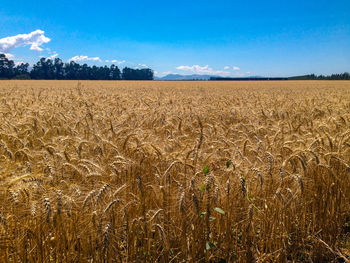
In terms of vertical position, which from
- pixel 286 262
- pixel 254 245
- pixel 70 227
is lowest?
pixel 286 262

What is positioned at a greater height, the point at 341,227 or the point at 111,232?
the point at 111,232

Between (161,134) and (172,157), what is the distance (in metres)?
1.91

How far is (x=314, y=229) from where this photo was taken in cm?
258

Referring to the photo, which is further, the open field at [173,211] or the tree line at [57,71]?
the tree line at [57,71]

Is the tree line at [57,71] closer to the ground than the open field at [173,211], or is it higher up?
higher up

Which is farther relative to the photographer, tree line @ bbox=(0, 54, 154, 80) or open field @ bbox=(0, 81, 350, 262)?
tree line @ bbox=(0, 54, 154, 80)

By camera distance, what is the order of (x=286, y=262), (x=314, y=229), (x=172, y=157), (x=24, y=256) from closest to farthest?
(x=24, y=256) < (x=286, y=262) < (x=314, y=229) < (x=172, y=157)

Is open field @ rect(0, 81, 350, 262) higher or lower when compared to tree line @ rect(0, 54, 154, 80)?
lower

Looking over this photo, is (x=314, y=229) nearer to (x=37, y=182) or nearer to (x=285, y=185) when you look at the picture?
(x=285, y=185)

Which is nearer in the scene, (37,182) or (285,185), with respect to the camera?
(37,182)

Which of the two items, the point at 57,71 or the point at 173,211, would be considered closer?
the point at 173,211

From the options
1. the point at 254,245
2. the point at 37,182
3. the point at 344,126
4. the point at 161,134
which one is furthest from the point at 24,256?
the point at 344,126

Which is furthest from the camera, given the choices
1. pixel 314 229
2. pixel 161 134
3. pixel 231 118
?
pixel 231 118

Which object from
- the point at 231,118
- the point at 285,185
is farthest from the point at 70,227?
the point at 231,118
